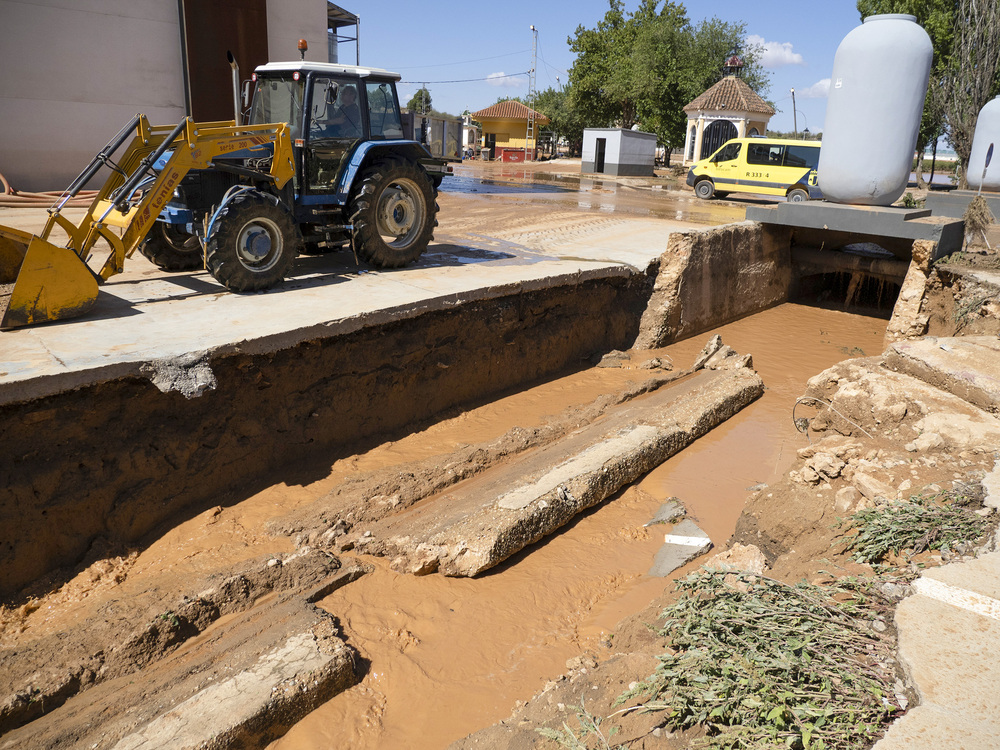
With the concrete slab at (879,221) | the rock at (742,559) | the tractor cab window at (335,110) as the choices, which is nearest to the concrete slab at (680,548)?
the rock at (742,559)

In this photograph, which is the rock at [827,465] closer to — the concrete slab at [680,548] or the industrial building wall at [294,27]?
the concrete slab at [680,548]

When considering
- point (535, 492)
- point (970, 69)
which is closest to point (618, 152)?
point (970, 69)

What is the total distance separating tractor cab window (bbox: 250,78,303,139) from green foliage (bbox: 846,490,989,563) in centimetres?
607

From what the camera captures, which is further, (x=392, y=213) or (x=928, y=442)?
(x=392, y=213)

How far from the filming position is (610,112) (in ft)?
124

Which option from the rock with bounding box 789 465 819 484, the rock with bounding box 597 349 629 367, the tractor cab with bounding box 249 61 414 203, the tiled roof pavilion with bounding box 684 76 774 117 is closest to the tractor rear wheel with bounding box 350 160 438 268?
the tractor cab with bounding box 249 61 414 203

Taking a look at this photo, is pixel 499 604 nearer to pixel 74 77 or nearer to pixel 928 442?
pixel 928 442

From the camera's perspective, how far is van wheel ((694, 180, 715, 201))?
64.0ft

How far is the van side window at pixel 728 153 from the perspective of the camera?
18.8m

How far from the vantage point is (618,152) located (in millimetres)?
27359

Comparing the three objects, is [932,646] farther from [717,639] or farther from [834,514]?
→ [834,514]

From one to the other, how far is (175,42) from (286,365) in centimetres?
1069

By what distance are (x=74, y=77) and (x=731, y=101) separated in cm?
2428

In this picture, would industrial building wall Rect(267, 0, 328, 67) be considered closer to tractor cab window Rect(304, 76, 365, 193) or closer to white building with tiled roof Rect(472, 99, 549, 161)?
tractor cab window Rect(304, 76, 365, 193)
